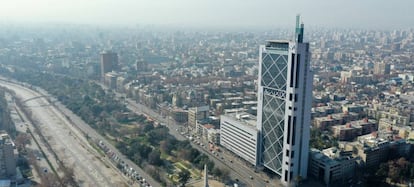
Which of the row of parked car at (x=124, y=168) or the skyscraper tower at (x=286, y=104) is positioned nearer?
the skyscraper tower at (x=286, y=104)

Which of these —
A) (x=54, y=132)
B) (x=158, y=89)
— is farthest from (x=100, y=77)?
(x=54, y=132)

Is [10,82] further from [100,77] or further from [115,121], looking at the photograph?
[115,121]

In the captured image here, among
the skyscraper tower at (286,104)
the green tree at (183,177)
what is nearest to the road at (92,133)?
the green tree at (183,177)

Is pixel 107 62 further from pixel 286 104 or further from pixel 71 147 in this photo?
pixel 286 104

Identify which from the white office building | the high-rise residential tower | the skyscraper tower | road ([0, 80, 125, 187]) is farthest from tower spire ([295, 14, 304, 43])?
the high-rise residential tower

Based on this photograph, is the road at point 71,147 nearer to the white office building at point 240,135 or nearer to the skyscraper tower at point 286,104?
the white office building at point 240,135
